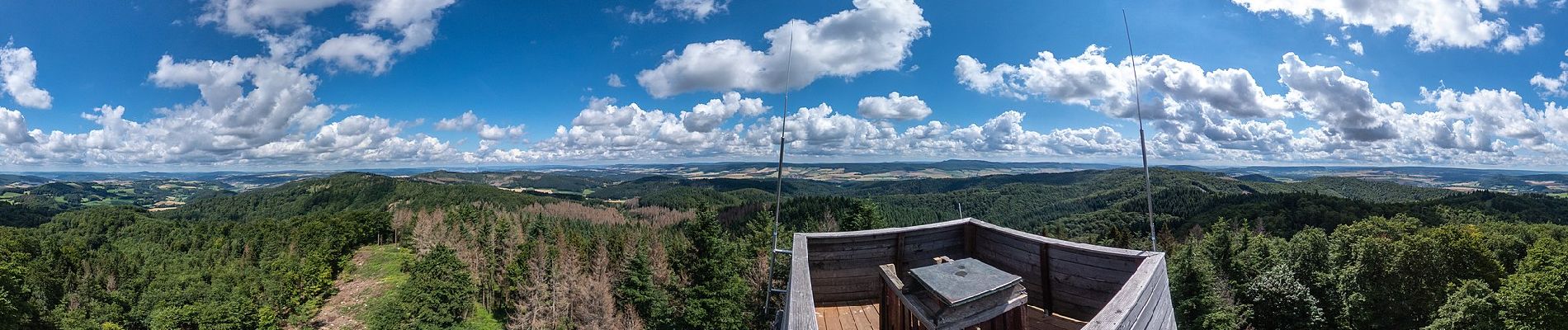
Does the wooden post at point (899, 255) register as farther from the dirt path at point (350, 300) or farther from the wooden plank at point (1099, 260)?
the dirt path at point (350, 300)

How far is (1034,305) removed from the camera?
5.89 m

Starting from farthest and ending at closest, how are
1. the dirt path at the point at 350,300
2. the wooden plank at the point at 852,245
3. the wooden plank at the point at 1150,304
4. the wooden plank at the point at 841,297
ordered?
1. the dirt path at the point at 350,300
2. the wooden plank at the point at 841,297
3. the wooden plank at the point at 852,245
4. the wooden plank at the point at 1150,304

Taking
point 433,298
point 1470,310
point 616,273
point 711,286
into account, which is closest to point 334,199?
point 433,298

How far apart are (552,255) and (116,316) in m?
26.9

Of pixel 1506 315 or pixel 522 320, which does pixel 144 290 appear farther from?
pixel 1506 315

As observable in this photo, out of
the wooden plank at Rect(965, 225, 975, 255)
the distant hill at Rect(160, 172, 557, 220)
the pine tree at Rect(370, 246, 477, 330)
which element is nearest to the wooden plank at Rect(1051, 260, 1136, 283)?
the wooden plank at Rect(965, 225, 975, 255)

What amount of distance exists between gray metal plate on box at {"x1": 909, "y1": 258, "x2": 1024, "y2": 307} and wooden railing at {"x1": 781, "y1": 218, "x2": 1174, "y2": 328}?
1042 mm

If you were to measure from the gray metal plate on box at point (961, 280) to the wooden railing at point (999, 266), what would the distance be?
1.04 meters

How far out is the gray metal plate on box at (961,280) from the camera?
13.9ft

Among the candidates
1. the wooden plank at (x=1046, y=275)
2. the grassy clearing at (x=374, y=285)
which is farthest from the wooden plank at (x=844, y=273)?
the grassy clearing at (x=374, y=285)

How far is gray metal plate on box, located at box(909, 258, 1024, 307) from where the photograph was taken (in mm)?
4238

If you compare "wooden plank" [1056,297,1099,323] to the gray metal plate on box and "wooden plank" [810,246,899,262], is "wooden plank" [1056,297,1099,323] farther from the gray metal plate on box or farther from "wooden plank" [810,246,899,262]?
"wooden plank" [810,246,899,262]

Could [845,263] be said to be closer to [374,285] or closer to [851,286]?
[851,286]

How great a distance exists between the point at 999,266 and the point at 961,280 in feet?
7.19
